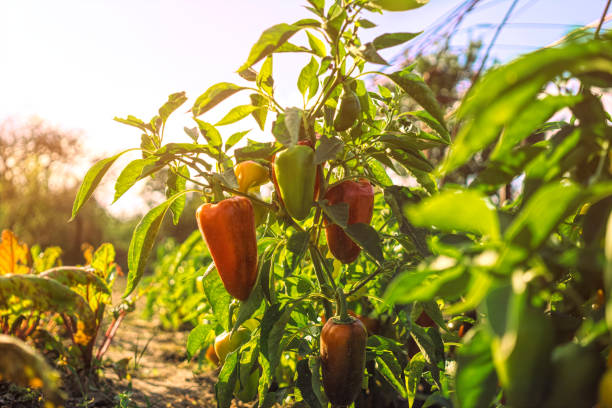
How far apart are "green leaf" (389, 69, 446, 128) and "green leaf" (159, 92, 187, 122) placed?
39 cm

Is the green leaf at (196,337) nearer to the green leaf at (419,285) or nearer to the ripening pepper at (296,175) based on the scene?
the ripening pepper at (296,175)

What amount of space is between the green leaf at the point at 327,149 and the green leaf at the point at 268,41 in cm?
16

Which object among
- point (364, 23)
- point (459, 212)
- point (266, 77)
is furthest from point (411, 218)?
point (266, 77)

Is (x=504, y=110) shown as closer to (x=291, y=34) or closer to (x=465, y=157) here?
(x=465, y=157)

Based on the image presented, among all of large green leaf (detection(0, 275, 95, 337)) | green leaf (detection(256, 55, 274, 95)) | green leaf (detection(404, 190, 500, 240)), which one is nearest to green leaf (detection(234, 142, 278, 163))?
green leaf (detection(256, 55, 274, 95))

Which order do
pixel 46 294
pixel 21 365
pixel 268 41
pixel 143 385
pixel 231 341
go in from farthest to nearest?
pixel 143 385, pixel 46 294, pixel 231 341, pixel 268 41, pixel 21 365

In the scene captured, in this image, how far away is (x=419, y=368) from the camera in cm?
76

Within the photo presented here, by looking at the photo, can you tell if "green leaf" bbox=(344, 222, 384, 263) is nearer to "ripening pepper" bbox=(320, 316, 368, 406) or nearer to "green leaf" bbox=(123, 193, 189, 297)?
"ripening pepper" bbox=(320, 316, 368, 406)

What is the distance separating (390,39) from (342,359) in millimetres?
537

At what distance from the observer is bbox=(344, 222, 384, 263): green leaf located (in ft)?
2.13

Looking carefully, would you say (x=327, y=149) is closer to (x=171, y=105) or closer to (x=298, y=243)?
(x=298, y=243)

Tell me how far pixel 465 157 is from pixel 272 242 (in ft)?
2.09

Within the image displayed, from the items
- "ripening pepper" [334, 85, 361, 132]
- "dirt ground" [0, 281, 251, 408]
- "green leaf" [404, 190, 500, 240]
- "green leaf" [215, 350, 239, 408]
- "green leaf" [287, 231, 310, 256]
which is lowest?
"dirt ground" [0, 281, 251, 408]

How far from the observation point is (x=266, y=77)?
802 mm
